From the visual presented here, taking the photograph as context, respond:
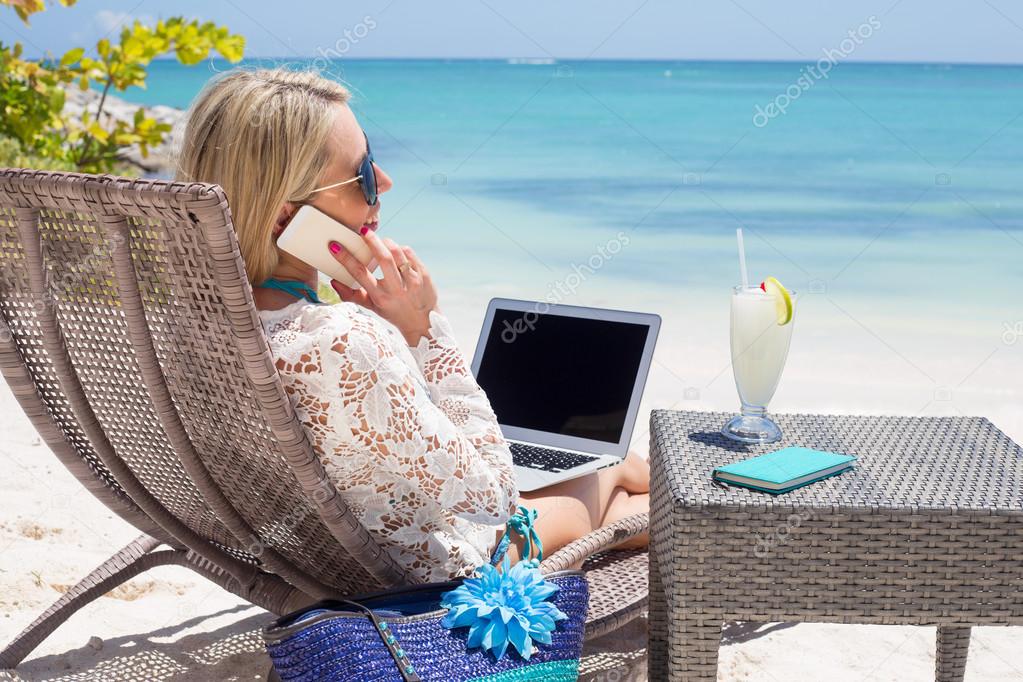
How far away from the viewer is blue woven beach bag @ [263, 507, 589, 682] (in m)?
1.55

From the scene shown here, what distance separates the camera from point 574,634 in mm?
1783

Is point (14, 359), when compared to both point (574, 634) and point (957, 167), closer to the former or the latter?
point (574, 634)

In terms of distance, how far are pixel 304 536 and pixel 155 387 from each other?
386 millimetres

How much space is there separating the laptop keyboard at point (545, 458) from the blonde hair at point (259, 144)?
0.96m

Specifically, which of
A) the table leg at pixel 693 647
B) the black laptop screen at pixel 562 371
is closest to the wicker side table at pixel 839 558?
the table leg at pixel 693 647

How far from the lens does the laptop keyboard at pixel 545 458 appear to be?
2559 millimetres

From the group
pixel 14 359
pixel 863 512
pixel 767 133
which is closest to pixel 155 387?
pixel 14 359

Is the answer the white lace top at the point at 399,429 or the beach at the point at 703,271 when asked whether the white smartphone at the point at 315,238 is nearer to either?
the white lace top at the point at 399,429

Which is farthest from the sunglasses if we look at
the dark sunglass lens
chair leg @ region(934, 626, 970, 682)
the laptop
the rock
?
chair leg @ region(934, 626, 970, 682)

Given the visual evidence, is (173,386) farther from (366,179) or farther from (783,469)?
(783,469)

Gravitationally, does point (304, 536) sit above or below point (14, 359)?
below

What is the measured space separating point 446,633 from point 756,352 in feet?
2.66

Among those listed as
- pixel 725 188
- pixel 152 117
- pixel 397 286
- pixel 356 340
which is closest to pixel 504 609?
pixel 356 340

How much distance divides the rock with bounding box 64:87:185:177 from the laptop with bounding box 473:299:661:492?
3.29 feet
